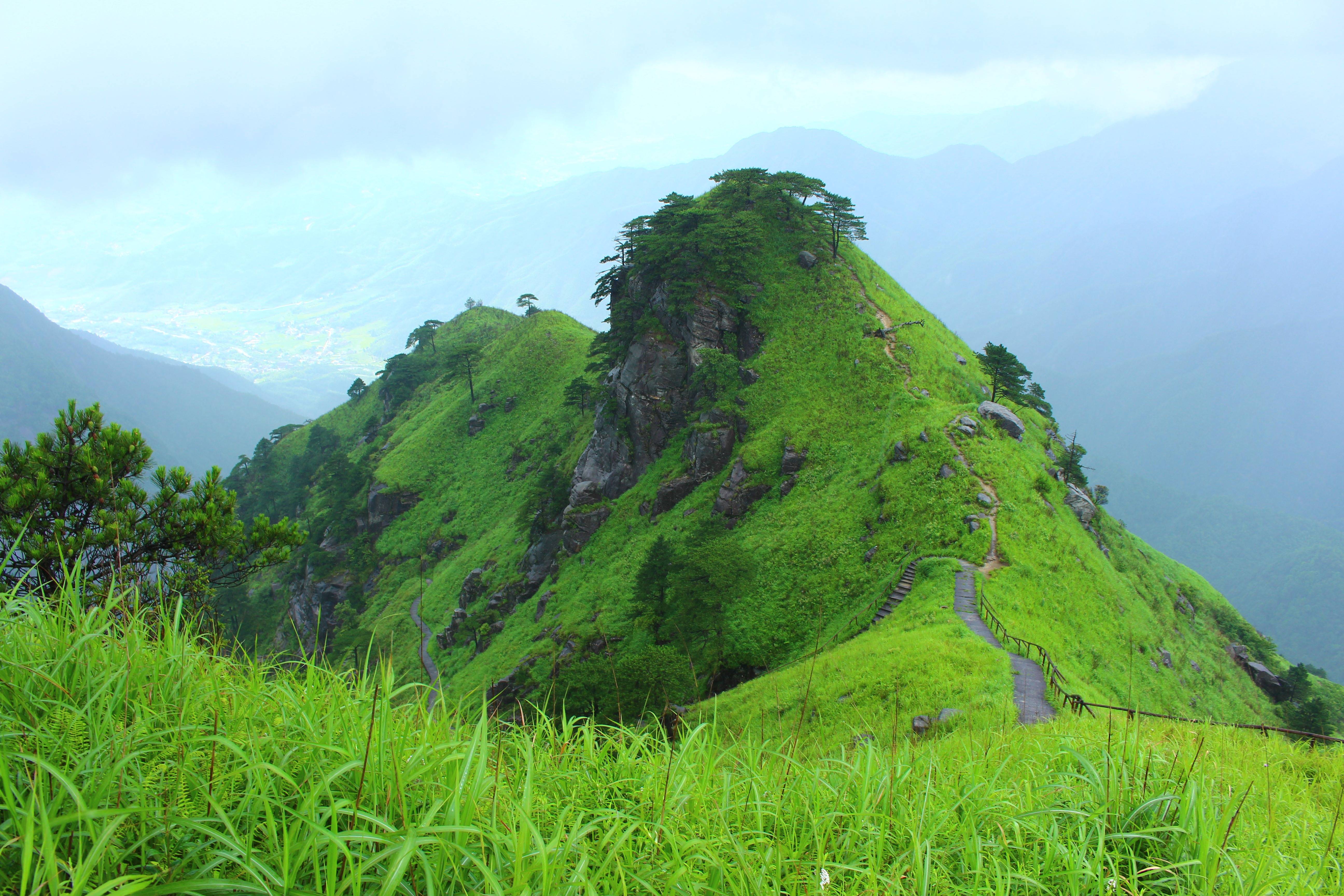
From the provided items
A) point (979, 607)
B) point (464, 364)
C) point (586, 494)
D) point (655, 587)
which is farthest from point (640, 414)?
point (464, 364)

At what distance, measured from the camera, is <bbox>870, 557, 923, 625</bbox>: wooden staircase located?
71.6 feet

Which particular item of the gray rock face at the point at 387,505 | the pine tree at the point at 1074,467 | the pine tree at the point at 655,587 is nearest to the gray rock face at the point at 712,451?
the pine tree at the point at 655,587

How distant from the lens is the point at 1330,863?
4230 mm

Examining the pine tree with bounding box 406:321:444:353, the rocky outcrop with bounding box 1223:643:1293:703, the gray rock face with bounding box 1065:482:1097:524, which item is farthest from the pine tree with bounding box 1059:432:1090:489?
the pine tree with bounding box 406:321:444:353

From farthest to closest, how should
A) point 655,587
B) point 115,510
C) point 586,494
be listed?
point 586,494, point 655,587, point 115,510

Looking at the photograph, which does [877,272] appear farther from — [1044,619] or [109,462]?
[109,462]

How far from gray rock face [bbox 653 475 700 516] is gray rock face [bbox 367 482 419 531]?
36730 millimetres

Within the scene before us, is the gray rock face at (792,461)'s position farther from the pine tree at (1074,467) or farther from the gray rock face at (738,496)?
the pine tree at (1074,467)

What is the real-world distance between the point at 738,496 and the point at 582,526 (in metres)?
14.3

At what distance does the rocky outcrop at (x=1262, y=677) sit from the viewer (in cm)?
3375

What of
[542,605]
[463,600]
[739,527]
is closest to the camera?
[739,527]

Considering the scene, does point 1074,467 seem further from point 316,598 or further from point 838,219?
point 316,598

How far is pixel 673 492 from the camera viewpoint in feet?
132

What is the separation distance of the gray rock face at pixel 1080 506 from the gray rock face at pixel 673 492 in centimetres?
2111
